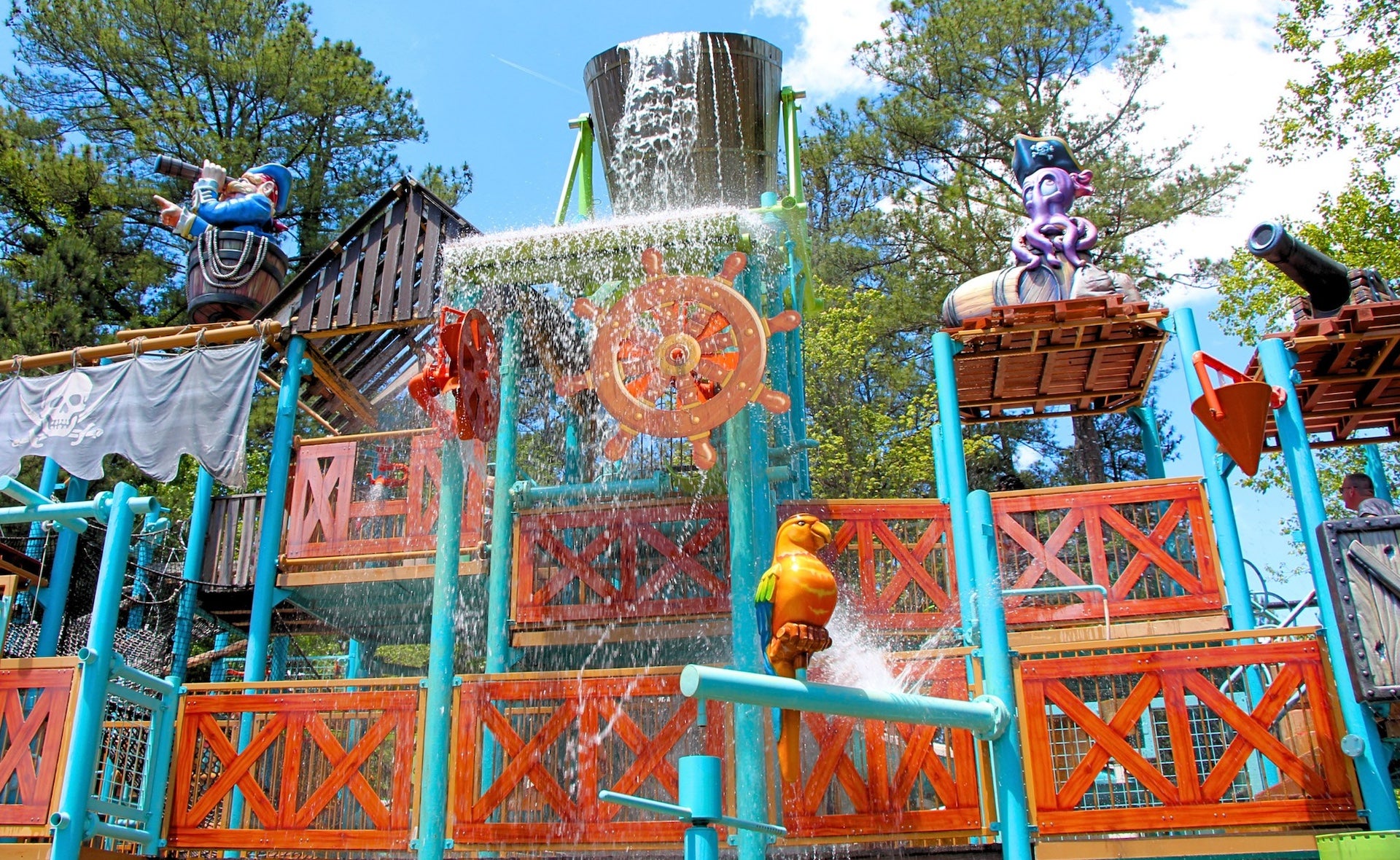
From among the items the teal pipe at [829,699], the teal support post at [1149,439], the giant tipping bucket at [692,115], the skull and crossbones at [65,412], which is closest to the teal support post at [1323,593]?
the teal pipe at [829,699]

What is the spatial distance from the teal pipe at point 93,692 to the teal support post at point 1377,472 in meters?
9.64

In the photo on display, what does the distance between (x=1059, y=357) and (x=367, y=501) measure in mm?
6918

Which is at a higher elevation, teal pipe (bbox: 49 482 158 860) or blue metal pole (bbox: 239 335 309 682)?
blue metal pole (bbox: 239 335 309 682)

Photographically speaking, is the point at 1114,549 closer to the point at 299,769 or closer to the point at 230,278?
the point at 299,769

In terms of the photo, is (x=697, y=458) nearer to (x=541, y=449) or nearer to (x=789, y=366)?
(x=789, y=366)

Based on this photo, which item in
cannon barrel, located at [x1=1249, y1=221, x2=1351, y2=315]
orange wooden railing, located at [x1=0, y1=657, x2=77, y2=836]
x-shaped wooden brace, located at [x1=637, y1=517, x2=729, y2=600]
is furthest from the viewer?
x-shaped wooden brace, located at [x1=637, y1=517, x2=729, y2=600]

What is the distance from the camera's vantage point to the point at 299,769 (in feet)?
25.6

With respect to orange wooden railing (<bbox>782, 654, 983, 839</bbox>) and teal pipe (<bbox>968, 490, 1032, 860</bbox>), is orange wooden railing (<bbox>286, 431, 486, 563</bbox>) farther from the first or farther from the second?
teal pipe (<bbox>968, 490, 1032, 860</bbox>)

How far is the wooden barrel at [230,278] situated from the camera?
14016 millimetres

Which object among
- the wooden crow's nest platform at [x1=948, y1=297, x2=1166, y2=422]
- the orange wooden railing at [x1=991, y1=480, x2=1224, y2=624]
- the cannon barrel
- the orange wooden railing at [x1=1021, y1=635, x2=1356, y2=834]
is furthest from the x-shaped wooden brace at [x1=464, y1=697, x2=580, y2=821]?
the cannon barrel

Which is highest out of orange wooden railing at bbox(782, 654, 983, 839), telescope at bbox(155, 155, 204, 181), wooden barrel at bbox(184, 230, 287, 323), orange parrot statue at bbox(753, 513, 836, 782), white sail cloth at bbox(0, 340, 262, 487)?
telescope at bbox(155, 155, 204, 181)

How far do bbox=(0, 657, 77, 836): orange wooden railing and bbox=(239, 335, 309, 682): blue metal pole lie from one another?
3018 millimetres

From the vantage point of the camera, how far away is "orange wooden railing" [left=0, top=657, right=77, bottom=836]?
24.5 feet

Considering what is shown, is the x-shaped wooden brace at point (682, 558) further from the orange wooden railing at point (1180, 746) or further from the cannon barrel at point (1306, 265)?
the cannon barrel at point (1306, 265)
